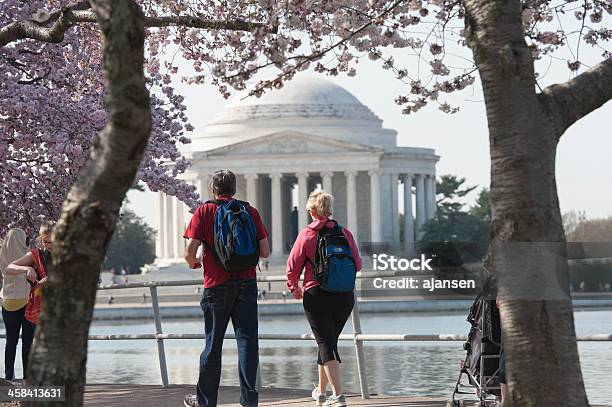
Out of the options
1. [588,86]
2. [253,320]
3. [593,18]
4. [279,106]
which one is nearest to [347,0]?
[593,18]

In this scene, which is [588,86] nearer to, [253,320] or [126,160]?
[126,160]

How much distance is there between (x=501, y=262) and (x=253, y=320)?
2.95m

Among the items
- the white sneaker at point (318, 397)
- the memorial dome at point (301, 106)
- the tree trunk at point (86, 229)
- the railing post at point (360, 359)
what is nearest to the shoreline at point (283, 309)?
the railing post at point (360, 359)

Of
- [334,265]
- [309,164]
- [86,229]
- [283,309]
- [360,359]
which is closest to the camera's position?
[86,229]

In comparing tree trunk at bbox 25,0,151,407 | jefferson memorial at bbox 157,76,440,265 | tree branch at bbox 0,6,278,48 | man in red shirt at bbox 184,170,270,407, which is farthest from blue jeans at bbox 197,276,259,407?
jefferson memorial at bbox 157,76,440,265

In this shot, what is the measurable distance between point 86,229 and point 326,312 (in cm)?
414

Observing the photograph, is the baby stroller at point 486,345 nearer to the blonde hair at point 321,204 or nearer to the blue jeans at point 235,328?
the blonde hair at point 321,204

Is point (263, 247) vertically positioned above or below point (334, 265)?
above

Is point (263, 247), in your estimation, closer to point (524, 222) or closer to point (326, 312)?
point (326, 312)

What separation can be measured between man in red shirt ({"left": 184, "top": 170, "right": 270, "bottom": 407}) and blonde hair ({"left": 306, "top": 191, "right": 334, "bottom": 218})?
0.58 metres

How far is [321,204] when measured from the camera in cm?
992

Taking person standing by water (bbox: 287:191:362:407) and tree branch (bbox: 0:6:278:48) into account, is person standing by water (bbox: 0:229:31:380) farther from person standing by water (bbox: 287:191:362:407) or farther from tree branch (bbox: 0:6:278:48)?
person standing by water (bbox: 287:191:362:407)

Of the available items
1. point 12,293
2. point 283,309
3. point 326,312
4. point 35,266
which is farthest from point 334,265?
point 283,309

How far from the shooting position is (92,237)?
588cm
